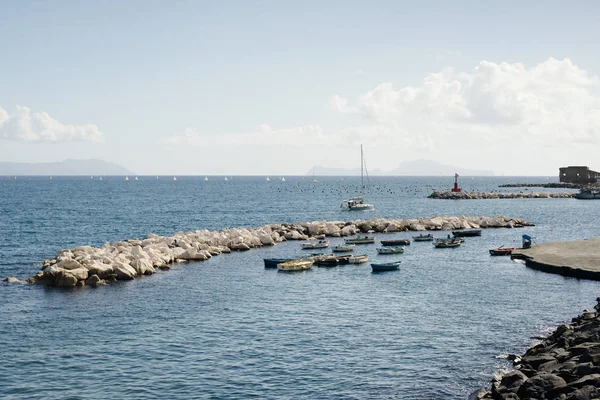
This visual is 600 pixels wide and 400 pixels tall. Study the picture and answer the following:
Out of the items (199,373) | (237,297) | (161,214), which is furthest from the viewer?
(161,214)

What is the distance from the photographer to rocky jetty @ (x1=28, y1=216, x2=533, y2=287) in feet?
161

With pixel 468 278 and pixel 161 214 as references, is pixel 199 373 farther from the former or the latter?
pixel 161 214

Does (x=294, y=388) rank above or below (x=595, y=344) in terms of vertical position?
below

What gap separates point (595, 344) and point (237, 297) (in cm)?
2456

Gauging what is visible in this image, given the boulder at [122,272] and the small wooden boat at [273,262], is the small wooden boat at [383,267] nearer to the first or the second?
the small wooden boat at [273,262]

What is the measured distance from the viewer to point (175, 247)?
63.2m

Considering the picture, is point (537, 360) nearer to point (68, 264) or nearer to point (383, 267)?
point (383, 267)

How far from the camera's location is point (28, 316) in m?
38.0

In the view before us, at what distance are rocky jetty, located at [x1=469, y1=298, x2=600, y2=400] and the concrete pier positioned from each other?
66.9ft

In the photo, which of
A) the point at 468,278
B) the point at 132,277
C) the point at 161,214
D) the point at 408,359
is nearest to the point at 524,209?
the point at 161,214

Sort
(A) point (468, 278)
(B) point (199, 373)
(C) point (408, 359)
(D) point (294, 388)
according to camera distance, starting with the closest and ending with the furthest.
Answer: (D) point (294, 388) < (B) point (199, 373) < (C) point (408, 359) < (A) point (468, 278)

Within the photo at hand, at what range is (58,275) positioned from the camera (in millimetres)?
47656

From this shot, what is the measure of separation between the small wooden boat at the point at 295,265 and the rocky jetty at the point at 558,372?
28308 mm

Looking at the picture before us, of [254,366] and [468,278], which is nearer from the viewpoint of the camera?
[254,366]
